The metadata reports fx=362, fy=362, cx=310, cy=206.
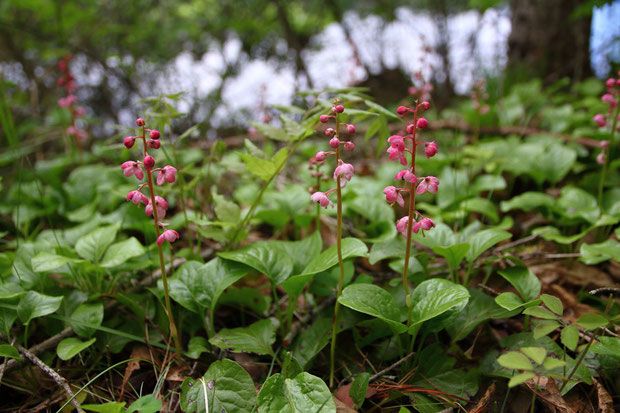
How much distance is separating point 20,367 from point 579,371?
6.22ft

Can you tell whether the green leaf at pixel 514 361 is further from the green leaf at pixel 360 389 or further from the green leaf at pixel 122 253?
the green leaf at pixel 122 253

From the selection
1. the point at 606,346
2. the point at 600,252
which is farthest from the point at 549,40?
the point at 606,346

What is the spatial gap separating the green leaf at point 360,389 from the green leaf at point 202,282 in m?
0.55

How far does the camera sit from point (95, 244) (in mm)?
1617

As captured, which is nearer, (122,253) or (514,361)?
(514,361)

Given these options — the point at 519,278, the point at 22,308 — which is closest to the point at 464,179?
the point at 519,278

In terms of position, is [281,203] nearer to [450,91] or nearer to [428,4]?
[450,91]

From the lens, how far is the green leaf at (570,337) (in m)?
0.88

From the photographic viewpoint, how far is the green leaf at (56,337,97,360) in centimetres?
119

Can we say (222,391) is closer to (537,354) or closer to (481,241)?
(537,354)

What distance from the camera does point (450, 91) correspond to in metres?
5.65

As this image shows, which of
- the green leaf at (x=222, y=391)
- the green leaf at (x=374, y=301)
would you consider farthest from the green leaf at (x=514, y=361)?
the green leaf at (x=222, y=391)

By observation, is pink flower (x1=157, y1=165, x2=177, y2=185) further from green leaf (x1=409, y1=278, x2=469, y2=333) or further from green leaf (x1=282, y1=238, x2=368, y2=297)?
green leaf (x1=409, y1=278, x2=469, y2=333)

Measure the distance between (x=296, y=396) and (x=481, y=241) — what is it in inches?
36.7
